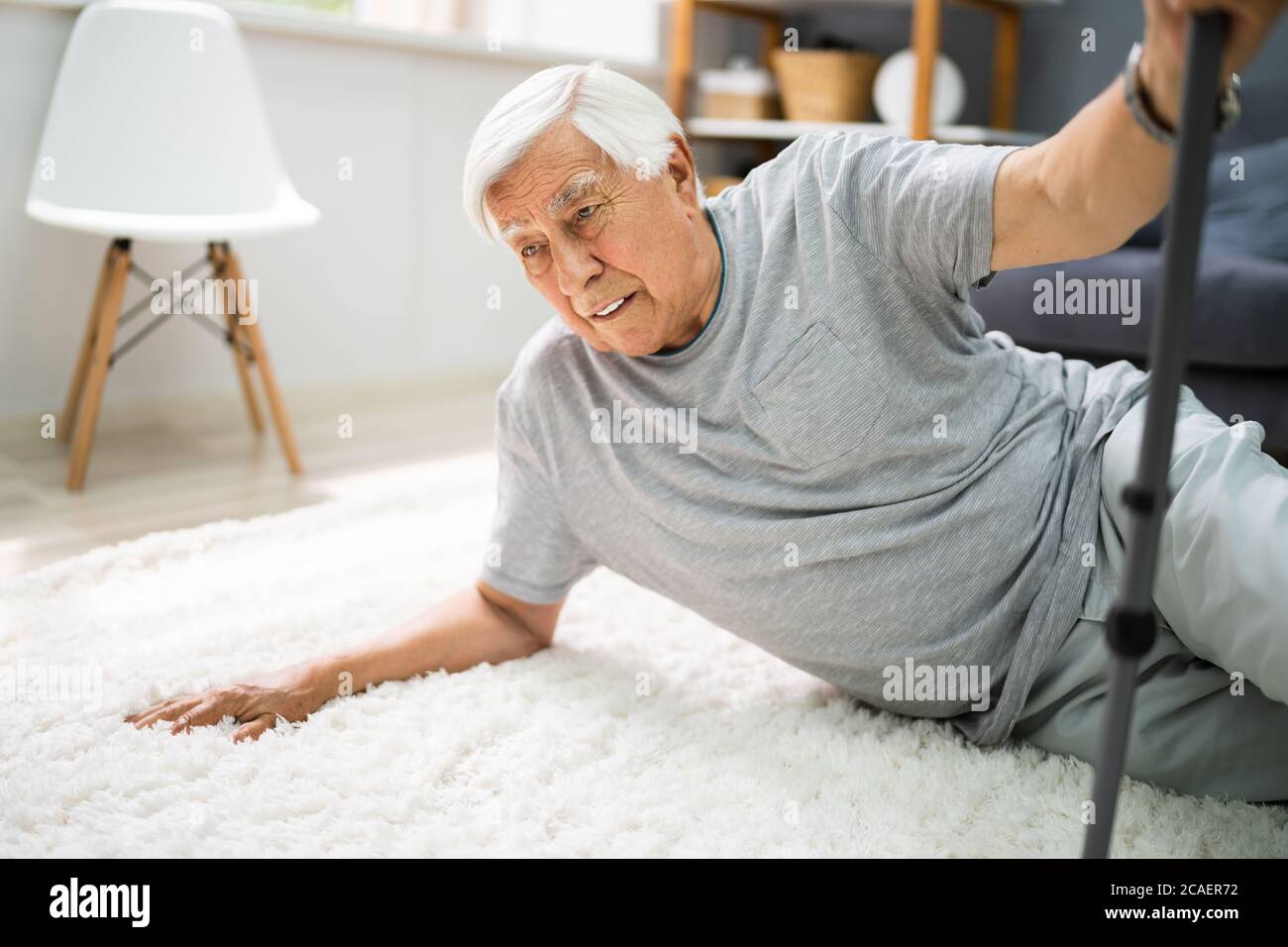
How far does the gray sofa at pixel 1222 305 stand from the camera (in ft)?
6.88

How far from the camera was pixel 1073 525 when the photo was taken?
1.18 meters

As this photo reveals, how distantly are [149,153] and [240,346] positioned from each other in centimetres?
43

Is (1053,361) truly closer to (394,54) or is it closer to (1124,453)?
(1124,453)

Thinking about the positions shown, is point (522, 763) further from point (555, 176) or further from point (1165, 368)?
point (1165, 368)

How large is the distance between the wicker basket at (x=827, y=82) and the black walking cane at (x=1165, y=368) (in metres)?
3.01

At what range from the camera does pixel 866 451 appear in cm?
117

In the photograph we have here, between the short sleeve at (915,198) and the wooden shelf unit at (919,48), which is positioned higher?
the wooden shelf unit at (919,48)

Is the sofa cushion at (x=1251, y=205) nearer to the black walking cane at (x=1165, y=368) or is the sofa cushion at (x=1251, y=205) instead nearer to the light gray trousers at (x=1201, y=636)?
the light gray trousers at (x=1201, y=636)

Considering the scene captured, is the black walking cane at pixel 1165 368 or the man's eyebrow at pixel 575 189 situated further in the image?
the man's eyebrow at pixel 575 189

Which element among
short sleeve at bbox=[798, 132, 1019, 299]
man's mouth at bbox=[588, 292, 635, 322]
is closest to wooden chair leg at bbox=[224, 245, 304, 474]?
man's mouth at bbox=[588, 292, 635, 322]

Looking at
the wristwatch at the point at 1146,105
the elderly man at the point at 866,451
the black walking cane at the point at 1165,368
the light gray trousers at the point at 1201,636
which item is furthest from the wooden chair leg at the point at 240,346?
the black walking cane at the point at 1165,368

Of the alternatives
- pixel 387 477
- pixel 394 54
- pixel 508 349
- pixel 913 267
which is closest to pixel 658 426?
pixel 913 267

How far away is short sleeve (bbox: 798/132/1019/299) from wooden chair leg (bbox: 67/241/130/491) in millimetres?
1596

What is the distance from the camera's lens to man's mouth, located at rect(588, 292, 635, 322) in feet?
3.83
